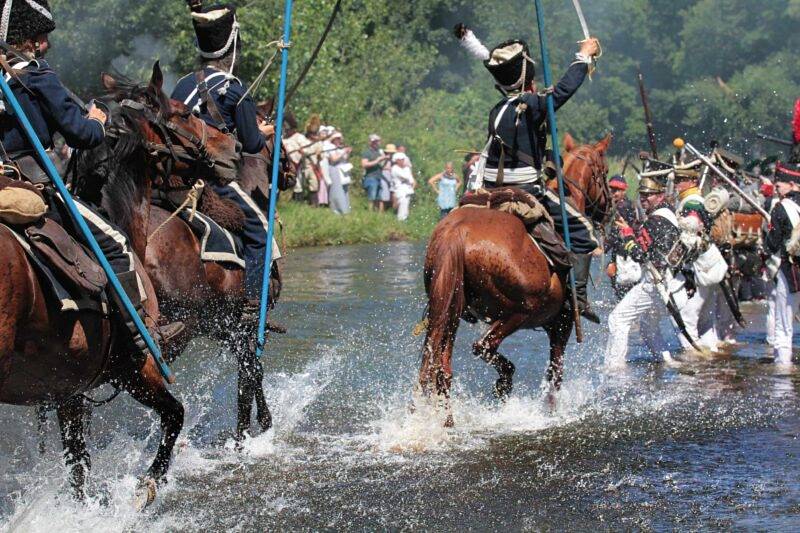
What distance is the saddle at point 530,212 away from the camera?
977 centimetres

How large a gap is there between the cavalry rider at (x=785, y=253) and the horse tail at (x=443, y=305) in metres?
4.72

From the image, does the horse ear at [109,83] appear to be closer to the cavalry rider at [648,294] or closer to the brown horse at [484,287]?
the brown horse at [484,287]

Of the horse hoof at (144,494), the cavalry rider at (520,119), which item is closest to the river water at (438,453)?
the horse hoof at (144,494)

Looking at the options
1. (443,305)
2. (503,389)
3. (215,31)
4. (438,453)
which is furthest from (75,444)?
(503,389)

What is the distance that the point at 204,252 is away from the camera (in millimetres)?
8719

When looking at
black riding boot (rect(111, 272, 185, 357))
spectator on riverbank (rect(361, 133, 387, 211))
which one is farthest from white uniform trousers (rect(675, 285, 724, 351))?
spectator on riverbank (rect(361, 133, 387, 211))

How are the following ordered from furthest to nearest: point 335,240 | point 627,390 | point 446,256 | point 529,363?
1. point 335,240
2. point 529,363
3. point 627,390
4. point 446,256

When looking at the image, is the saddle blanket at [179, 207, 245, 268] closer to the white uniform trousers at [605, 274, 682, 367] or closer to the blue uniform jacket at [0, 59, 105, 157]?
the blue uniform jacket at [0, 59, 105, 157]

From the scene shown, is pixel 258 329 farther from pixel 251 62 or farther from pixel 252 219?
pixel 251 62

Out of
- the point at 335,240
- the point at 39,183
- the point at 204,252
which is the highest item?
the point at 39,183

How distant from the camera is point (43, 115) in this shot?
6555mm

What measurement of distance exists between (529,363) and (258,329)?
4.18 metres

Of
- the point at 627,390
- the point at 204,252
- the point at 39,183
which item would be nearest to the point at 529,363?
the point at 627,390

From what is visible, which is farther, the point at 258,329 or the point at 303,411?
the point at 303,411
